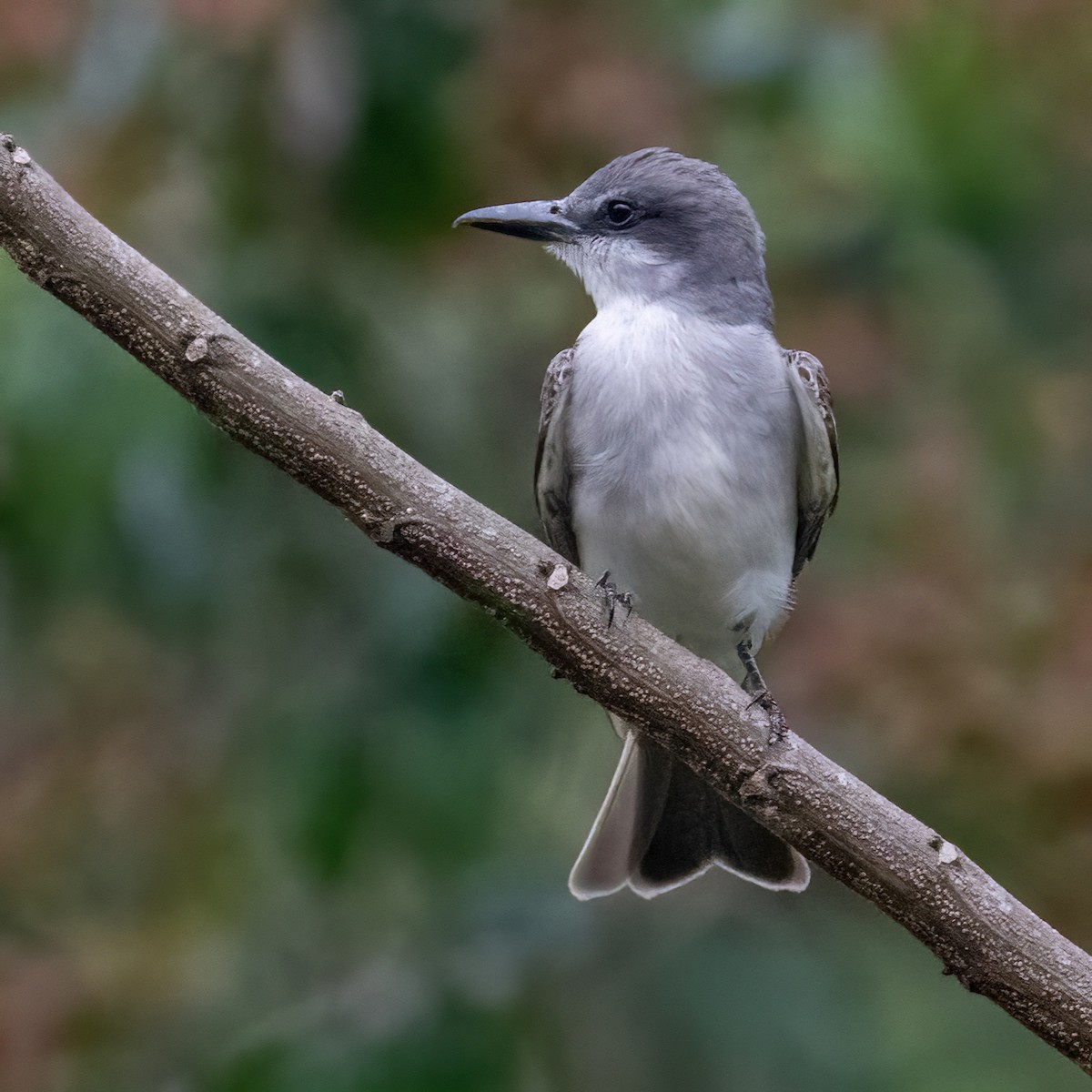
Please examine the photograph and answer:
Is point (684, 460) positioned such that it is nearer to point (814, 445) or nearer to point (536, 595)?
point (814, 445)

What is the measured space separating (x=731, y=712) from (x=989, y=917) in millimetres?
558

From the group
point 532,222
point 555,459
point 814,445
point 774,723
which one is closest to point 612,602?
point 774,723

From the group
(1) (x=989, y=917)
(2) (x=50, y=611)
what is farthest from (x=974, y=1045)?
(2) (x=50, y=611)

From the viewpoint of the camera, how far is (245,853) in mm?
4625

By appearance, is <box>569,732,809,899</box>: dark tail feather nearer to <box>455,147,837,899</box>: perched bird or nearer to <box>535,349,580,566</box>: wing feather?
<box>455,147,837,899</box>: perched bird

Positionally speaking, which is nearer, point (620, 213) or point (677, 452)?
point (677, 452)

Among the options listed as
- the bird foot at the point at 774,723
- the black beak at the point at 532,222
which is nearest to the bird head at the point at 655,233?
the black beak at the point at 532,222

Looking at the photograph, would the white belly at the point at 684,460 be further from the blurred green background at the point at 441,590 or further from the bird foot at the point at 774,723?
the bird foot at the point at 774,723

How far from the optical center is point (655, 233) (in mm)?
4109

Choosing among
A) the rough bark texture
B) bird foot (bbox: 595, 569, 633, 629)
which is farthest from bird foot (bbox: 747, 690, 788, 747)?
bird foot (bbox: 595, 569, 633, 629)

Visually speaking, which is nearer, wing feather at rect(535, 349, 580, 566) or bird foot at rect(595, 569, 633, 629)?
bird foot at rect(595, 569, 633, 629)

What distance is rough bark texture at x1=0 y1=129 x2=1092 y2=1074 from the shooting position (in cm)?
267

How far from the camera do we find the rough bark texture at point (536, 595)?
8.75 ft

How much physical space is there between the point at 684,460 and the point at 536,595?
1.04m
